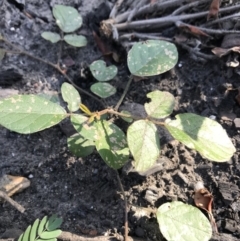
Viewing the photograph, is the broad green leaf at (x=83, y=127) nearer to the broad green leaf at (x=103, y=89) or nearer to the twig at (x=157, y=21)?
the broad green leaf at (x=103, y=89)

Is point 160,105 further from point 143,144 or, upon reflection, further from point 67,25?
point 67,25

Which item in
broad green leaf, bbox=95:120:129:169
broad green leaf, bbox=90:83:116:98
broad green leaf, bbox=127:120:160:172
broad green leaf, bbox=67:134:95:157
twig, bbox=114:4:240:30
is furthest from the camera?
twig, bbox=114:4:240:30

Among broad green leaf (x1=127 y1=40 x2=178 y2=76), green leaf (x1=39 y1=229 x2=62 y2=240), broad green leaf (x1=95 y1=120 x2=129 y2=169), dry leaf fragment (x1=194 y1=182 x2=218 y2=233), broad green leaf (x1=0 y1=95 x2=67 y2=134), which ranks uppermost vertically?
broad green leaf (x1=0 y1=95 x2=67 y2=134)

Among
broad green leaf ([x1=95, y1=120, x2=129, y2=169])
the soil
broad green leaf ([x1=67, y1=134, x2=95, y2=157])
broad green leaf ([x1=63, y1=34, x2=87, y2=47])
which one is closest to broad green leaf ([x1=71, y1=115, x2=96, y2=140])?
broad green leaf ([x1=95, y1=120, x2=129, y2=169])

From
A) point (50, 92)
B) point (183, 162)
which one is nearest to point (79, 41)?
point (50, 92)

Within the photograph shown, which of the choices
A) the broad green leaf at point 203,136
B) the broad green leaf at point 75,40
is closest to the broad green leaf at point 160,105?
the broad green leaf at point 203,136

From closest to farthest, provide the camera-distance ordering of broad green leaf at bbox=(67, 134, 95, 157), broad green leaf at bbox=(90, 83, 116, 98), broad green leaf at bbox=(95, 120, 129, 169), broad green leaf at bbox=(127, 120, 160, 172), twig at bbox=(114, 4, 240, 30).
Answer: broad green leaf at bbox=(127, 120, 160, 172)
broad green leaf at bbox=(95, 120, 129, 169)
broad green leaf at bbox=(67, 134, 95, 157)
broad green leaf at bbox=(90, 83, 116, 98)
twig at bbox=(114, 4, 240, 30)

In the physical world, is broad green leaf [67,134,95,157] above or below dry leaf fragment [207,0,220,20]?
below

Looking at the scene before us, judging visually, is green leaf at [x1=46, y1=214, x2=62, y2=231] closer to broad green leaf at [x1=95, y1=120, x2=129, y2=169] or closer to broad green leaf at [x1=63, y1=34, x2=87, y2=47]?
broad green leaf at [x1=95, y1=120, x2=129, y2=169]
